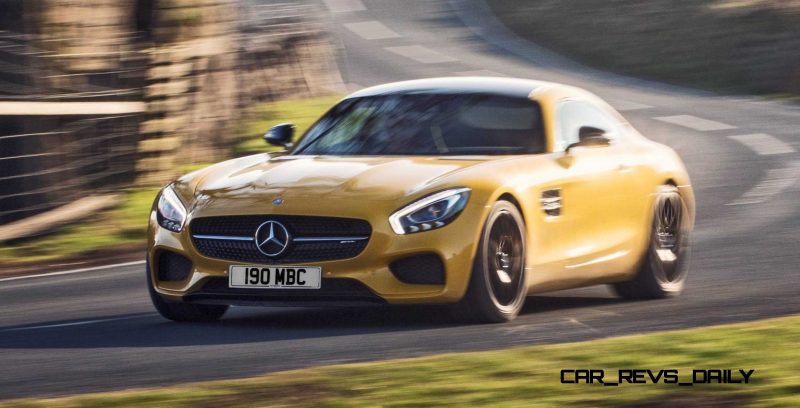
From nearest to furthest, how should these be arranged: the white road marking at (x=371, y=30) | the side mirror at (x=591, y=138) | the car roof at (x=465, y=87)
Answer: the side mirror at (x=591, y=138) → the car roof at (x=465, y=87) → the white road marking at (x=371, y=30)

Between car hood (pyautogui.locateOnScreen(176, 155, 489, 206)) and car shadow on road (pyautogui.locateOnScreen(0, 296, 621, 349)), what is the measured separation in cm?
70

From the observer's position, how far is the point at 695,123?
89.2ft

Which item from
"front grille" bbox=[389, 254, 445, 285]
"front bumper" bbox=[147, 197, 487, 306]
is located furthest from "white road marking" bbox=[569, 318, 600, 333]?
"front grille" bbox=[389, 254, 445, 285]

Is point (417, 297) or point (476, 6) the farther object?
point (476, 6)

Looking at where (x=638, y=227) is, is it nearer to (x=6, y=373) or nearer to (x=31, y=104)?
(x=6, y=373)

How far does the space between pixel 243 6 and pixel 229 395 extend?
2163 centimetres

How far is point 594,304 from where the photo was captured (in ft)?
34.6

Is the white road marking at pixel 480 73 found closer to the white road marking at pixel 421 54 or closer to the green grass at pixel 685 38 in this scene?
the white road marking at pixel 421 54

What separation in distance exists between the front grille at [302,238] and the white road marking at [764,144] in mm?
14917

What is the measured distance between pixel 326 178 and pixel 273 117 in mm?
15600

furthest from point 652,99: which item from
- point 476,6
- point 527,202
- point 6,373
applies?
point 6,373

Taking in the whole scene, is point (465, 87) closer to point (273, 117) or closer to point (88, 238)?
point (88, 238)

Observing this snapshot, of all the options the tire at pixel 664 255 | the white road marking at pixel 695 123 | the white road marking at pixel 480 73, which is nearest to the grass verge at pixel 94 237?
the tire at pixel 664 255

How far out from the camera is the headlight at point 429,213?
872 centimetres
